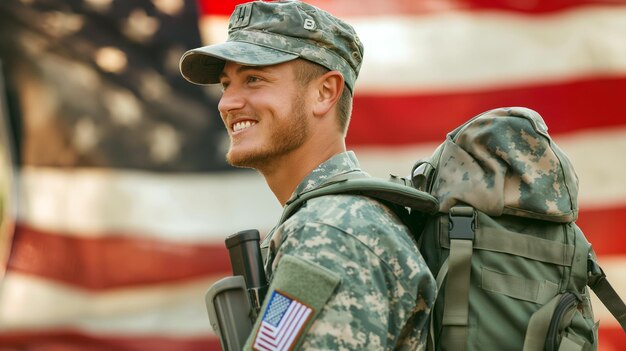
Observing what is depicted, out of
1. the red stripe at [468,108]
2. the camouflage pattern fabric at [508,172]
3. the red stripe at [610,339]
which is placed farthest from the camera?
the red stripe at [468,108]

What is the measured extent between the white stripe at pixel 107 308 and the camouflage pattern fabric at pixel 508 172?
10.6 ft

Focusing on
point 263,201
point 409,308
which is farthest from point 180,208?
point 409,308

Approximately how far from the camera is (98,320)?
542 centimetres

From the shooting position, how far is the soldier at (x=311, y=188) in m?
2.04

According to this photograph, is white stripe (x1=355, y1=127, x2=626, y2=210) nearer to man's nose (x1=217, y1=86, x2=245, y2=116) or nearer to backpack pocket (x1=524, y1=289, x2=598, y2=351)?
man's nose (x1=217, y1=86, x2=245, y2=116)

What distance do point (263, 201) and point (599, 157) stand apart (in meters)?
1.76

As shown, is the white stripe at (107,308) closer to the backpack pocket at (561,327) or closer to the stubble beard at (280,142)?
the stubble beard at (280,142)

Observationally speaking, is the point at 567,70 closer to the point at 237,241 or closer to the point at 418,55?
the point at 418,55

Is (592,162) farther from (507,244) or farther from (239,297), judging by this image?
(239,297)

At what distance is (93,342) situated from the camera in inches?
215

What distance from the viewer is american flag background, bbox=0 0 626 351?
5430 mm

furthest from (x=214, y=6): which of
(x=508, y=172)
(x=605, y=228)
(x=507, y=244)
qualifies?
(x=507, y=244)

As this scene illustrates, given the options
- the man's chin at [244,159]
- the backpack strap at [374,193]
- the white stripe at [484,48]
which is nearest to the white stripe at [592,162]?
the white stripe at [484,48]

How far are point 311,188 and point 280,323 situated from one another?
1.51 feet
